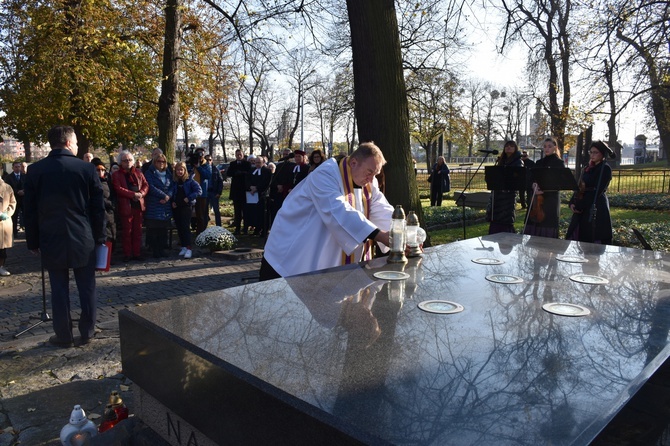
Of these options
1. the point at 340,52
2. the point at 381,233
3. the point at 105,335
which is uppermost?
the point at 340,52

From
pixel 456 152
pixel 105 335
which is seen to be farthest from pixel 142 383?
pixel 456 152

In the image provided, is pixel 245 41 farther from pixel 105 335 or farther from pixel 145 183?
pixel 105 335

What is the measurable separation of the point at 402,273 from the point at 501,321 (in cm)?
112

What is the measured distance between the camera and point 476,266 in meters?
3.91

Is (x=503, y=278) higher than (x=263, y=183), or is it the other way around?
(x=263, y=183)

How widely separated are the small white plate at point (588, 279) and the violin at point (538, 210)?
460 centimetres

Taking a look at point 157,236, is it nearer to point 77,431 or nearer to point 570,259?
point 77,431

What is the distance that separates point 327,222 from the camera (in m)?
4.05

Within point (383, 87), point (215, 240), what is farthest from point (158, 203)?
point (383, 87)

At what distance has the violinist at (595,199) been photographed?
7496 mm

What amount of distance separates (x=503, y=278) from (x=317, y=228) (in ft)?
4.66

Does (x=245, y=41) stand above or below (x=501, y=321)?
above

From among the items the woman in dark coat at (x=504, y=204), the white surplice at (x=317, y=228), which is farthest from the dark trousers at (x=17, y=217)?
the white surplice at (x=317, y=228)

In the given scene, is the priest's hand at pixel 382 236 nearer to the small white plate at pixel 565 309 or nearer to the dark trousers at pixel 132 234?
the small white plate at pixel 565 309
